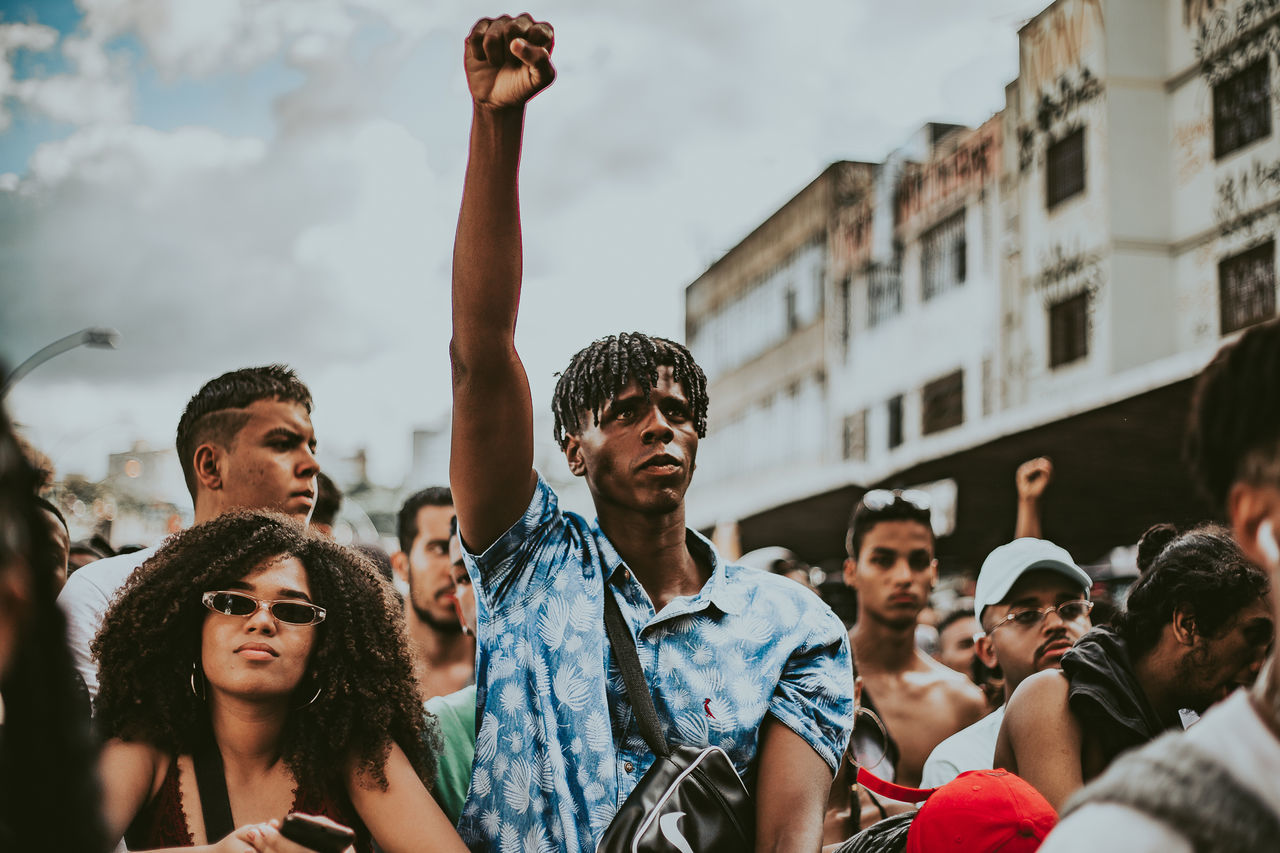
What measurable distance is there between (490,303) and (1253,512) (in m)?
1.51

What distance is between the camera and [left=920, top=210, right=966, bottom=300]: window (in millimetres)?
20875

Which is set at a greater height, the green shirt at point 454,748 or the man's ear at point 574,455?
the man's ear at point 574,455

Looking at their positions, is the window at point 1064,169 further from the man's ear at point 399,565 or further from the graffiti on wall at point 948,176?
the man's ear at point 399,565

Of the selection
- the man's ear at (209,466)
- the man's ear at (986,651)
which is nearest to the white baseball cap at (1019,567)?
the man's ear at (986,651)

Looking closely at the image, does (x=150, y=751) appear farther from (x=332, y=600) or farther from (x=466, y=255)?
(x=466, y=255)

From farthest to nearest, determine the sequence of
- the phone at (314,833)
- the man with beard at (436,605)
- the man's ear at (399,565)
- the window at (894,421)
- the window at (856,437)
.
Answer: the window at (856,437) → the window at (894,421) → the man's ear at (399,565) → the man with beard at (436,605) → the phone at (314,833)

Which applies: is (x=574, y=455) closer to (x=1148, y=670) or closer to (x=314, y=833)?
(x=314, y=833)

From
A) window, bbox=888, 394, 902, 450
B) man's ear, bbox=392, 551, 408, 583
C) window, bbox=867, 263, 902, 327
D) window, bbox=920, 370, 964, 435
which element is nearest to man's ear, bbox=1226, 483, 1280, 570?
man's ear, bbox=392, 551, 408, 583

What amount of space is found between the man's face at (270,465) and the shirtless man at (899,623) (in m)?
2.74

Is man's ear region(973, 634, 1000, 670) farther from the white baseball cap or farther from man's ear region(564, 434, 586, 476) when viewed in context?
man's ear region(564, 434, 586, 476)

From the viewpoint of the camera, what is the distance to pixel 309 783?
111 inches

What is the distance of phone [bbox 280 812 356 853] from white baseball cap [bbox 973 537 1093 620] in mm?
2945

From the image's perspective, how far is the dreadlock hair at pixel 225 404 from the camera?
163 inches

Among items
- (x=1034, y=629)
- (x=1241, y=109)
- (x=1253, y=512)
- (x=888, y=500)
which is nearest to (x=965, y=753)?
(x=1034, y=629)
